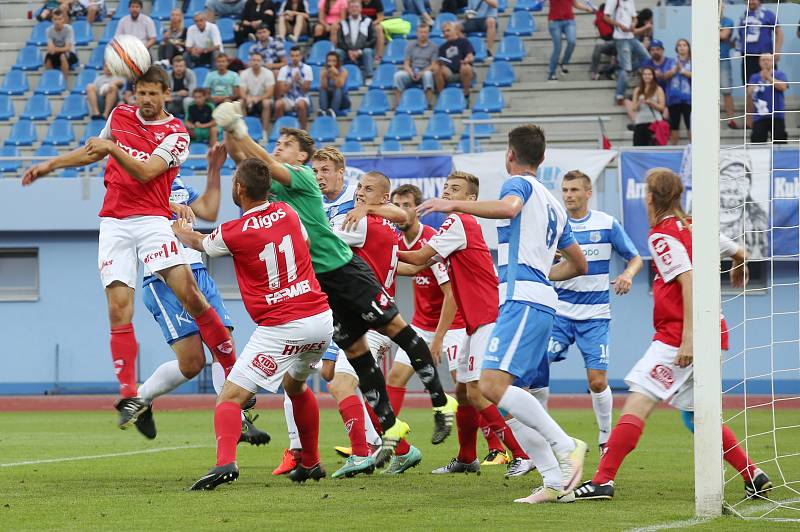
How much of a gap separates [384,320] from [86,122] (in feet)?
58.7

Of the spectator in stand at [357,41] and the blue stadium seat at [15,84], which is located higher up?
the spectator in stand at [357,41]

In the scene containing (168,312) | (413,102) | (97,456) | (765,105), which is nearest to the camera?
(168,312)

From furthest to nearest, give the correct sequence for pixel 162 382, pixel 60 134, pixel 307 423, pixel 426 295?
pixel 60 134 → pixel 426 295 → pixel 162 382 → pixel 307 423

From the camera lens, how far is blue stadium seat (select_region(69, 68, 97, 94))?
1014 inches

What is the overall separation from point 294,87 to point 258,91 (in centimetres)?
71

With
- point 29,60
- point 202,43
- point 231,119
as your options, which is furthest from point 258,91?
point 231,119

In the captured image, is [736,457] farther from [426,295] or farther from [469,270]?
[426,295]

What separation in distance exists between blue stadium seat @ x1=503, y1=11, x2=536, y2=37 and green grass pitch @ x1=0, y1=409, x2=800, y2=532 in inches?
548

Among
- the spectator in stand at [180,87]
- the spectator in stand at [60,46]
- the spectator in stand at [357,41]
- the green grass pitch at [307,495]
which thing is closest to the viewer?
the green grass pitch at [307,495]

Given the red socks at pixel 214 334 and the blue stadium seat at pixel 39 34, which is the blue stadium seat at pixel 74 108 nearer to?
the blue stadium seat at pixel 39 34

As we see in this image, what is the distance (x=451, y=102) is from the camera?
943 inches

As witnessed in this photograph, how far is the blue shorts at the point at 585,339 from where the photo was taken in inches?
434

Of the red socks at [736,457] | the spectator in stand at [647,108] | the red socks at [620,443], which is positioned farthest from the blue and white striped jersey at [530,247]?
the spectator in stand at [647,108]

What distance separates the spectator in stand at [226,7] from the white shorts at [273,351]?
1960cm
